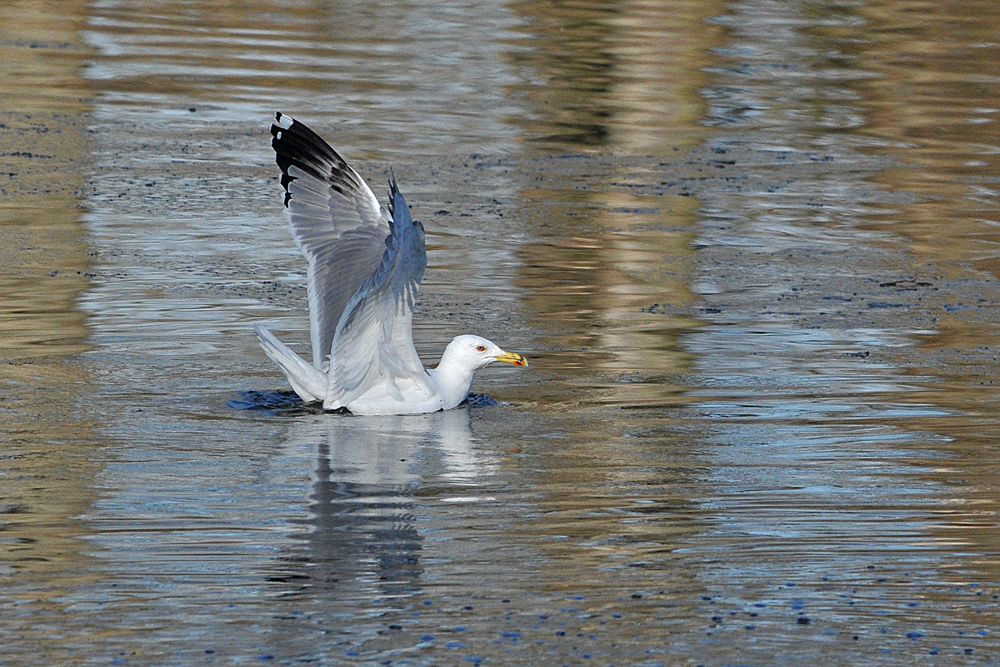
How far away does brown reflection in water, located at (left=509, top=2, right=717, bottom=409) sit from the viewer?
32.5 ft

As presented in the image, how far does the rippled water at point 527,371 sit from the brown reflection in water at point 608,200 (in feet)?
0.17

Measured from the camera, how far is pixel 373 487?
7492mm

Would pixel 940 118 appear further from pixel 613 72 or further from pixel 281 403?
pixel 281 403

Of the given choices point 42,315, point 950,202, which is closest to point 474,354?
point 42,315

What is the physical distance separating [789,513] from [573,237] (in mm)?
5930

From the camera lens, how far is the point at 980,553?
21.7ft

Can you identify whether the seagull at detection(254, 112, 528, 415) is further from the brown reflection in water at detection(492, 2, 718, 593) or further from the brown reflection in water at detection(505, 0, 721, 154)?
the brown reflection in water at detection(505, 0, 721, 154)

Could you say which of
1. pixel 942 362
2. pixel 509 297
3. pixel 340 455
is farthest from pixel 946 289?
pixel 340 455

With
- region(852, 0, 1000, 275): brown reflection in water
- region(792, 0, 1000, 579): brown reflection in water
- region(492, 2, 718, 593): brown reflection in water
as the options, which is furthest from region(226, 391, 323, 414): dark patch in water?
region(852, 0, 1000, 275): brown reflection in water

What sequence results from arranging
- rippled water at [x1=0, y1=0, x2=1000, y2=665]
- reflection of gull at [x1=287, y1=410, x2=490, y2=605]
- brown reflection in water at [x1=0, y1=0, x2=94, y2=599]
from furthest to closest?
brown reflection in water at [x1=0, y1=0, x2=94, y2=599] < reflection of gull at [x1=287, y1=410, x2=490, y2=605] < rippled water at [x1=0, y1=0, x2=1000, y2=665]

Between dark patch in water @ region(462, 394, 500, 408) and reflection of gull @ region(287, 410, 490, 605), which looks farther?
dark patch in water @ region(462, 394, 500, 408)

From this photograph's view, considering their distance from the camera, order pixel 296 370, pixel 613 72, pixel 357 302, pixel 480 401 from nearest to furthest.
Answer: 1. pixel 357 302
2. pixel 296 370
3. pixel 480 401
4. pixel 613 72

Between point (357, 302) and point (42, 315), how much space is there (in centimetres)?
256

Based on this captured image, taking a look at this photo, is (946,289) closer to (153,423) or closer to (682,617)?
(153,423)
